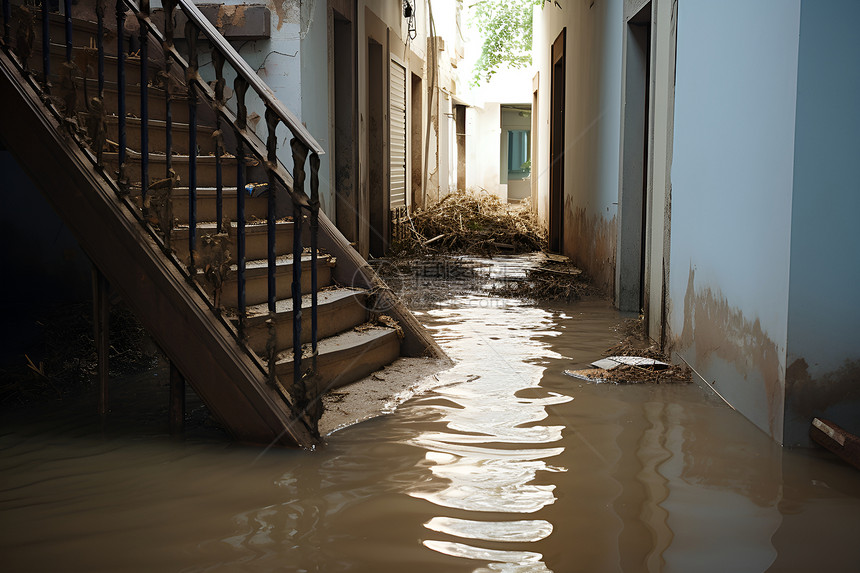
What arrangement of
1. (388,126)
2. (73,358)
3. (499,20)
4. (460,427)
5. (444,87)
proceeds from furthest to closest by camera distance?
(499,20) → (444,87) → (388,126) → (73,358) → (460,427)

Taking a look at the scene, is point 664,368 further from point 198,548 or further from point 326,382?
point 198,548

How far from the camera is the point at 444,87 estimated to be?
53.9 ft

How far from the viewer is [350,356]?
13.5 feet

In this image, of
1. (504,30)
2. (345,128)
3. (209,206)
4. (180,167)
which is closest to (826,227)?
(209,206)

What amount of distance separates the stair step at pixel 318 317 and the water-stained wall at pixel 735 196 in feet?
6.30

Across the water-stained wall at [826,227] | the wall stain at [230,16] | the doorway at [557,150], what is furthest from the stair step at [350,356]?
the doorway at [557,150]

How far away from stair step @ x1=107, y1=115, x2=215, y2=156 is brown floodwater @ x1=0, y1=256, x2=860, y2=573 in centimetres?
164

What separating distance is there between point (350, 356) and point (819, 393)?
2195mm

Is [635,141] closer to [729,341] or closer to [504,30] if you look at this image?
[729,341]

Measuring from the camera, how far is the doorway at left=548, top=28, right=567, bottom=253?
440 inches

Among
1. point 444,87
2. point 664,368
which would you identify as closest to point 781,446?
point 664,368

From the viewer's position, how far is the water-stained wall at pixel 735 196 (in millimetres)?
3199

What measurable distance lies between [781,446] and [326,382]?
2.08 metres

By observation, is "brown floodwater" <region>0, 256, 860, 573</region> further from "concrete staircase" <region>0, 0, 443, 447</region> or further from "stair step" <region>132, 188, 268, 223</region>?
"stair step" <region>132, 188, 268, 223</region>
